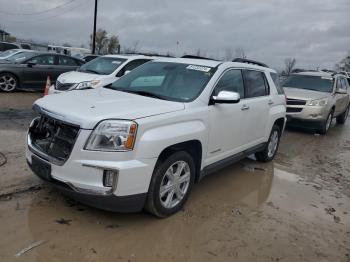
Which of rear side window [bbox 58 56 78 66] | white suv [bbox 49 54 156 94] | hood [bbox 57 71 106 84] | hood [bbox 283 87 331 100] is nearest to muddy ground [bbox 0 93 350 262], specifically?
white suv [bbox 49 54 156 94]

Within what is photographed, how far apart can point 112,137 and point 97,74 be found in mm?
7485

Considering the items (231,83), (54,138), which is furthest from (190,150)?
(54,138)

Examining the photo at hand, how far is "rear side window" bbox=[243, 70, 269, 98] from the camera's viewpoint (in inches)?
225

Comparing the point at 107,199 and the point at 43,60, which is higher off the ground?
the point at 43,60

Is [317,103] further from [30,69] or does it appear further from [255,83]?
[30,69]

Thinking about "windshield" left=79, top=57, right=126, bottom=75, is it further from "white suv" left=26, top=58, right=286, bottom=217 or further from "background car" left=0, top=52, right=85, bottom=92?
"white suv" left=26, top=58, right=286, bottom=217

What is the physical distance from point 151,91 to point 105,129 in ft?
4.34

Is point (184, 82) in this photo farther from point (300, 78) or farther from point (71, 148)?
point (300, 78)

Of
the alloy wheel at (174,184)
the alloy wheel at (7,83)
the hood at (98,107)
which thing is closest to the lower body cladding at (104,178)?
the hood at (98,107)

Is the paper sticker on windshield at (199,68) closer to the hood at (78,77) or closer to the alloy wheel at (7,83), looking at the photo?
the hood at (78,77)

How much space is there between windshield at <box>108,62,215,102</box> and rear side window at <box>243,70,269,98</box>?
0.98 meters

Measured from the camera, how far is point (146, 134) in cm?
367

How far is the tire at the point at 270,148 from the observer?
6830mm

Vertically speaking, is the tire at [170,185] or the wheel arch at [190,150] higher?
the wheel arch at [190,150]
